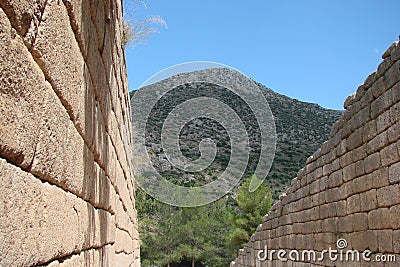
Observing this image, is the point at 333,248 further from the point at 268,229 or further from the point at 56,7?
the point at 56,7

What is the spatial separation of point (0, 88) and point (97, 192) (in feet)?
6.82

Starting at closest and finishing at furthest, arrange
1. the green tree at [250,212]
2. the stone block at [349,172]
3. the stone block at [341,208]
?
1. the stone block at [349,172]
2. the stone block at [341,208]
3. the green tree at [250,212]

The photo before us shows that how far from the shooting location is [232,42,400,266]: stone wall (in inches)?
208

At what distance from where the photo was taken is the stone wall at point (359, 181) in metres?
5.28

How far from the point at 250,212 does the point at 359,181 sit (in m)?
21.8

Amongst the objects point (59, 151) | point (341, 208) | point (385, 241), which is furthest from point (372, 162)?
point (59, 151)

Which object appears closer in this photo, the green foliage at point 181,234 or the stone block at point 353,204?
the stone block at point 353,204

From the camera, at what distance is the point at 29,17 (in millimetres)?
1457

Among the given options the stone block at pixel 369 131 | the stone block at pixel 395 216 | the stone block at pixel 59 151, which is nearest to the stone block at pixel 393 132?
the stone block at pixel 369 131

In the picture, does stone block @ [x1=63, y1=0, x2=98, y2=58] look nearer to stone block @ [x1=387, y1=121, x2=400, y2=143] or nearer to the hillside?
stone block @ [x1=387, y1=121, x2=400, y2=143]

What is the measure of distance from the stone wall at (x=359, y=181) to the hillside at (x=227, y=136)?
65.7 ft

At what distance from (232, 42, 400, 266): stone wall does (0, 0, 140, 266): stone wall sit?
3.45 m

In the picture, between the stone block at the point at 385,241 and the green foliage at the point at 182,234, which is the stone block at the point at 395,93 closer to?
the stone block at the point at 385,241

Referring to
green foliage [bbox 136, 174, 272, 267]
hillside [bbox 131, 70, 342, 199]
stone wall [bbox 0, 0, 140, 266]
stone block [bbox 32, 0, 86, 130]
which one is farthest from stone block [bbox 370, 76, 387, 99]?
green foliage [bbox 136, 174, 272, 267]
